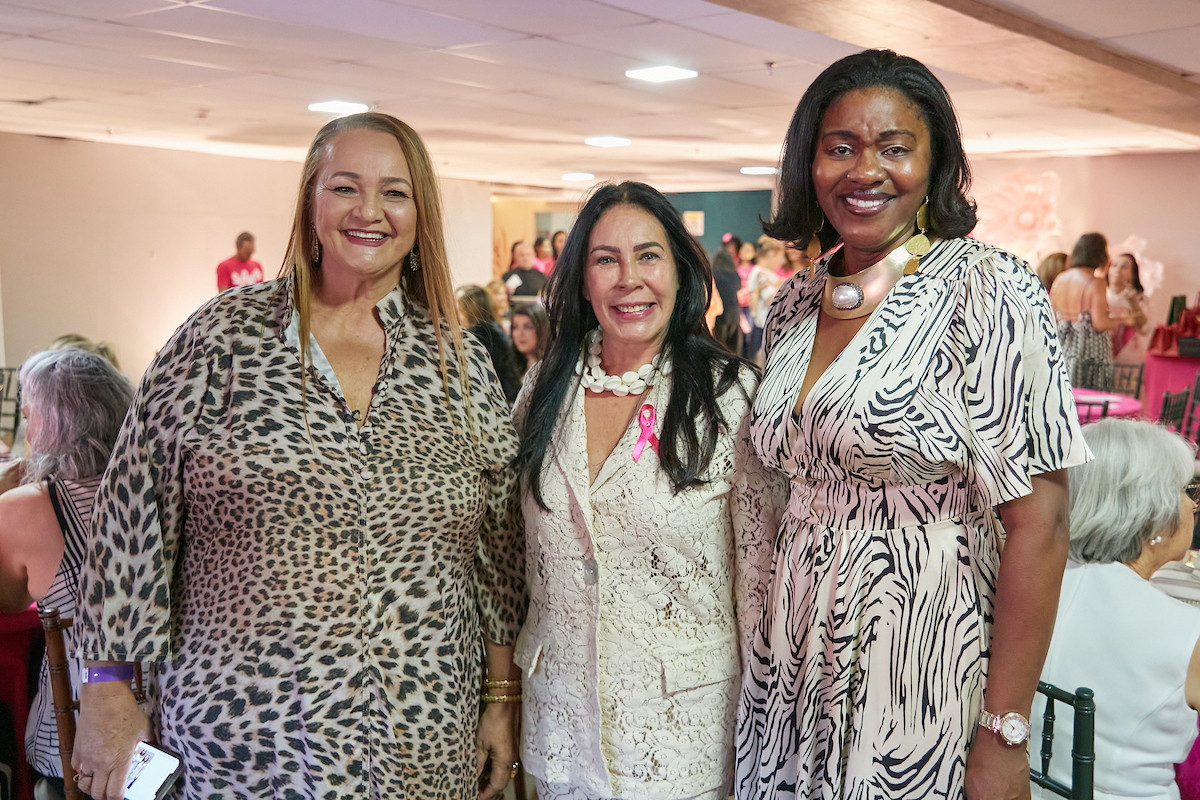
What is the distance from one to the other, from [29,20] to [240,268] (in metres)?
7.08

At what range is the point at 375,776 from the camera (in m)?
1.75

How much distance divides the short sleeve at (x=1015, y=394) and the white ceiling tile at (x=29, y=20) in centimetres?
504

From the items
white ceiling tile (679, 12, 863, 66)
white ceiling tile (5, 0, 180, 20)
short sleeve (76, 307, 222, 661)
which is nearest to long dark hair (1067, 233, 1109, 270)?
white ceiling tile (679, 12, 863, 66)

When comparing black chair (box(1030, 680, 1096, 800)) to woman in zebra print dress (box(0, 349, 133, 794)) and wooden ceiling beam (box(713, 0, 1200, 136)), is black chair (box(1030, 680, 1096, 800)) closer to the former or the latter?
woman in zebra print dress (box(0, 349, 133, 794))

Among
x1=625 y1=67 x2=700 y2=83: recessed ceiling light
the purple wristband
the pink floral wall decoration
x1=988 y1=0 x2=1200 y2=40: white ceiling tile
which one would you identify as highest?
x1=988 y1=0 x2=1200 y2=40: white ceiling tile

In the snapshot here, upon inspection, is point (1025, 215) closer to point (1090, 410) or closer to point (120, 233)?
point (1090, 410)

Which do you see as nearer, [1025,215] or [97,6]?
[97,6]

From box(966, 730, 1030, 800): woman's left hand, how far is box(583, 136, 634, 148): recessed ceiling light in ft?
30.4

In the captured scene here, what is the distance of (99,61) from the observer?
622cm

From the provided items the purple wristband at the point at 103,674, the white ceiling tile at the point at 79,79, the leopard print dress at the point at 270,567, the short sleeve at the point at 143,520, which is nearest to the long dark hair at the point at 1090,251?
the white ceiling tile at the point at 79,79

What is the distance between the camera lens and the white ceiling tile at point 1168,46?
5242 millimetres

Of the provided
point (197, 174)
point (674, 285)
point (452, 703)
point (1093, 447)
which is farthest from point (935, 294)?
point (197, 174)

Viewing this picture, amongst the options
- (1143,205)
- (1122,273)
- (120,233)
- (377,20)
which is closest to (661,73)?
(377,20)

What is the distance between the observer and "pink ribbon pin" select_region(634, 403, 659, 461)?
1895 mm
